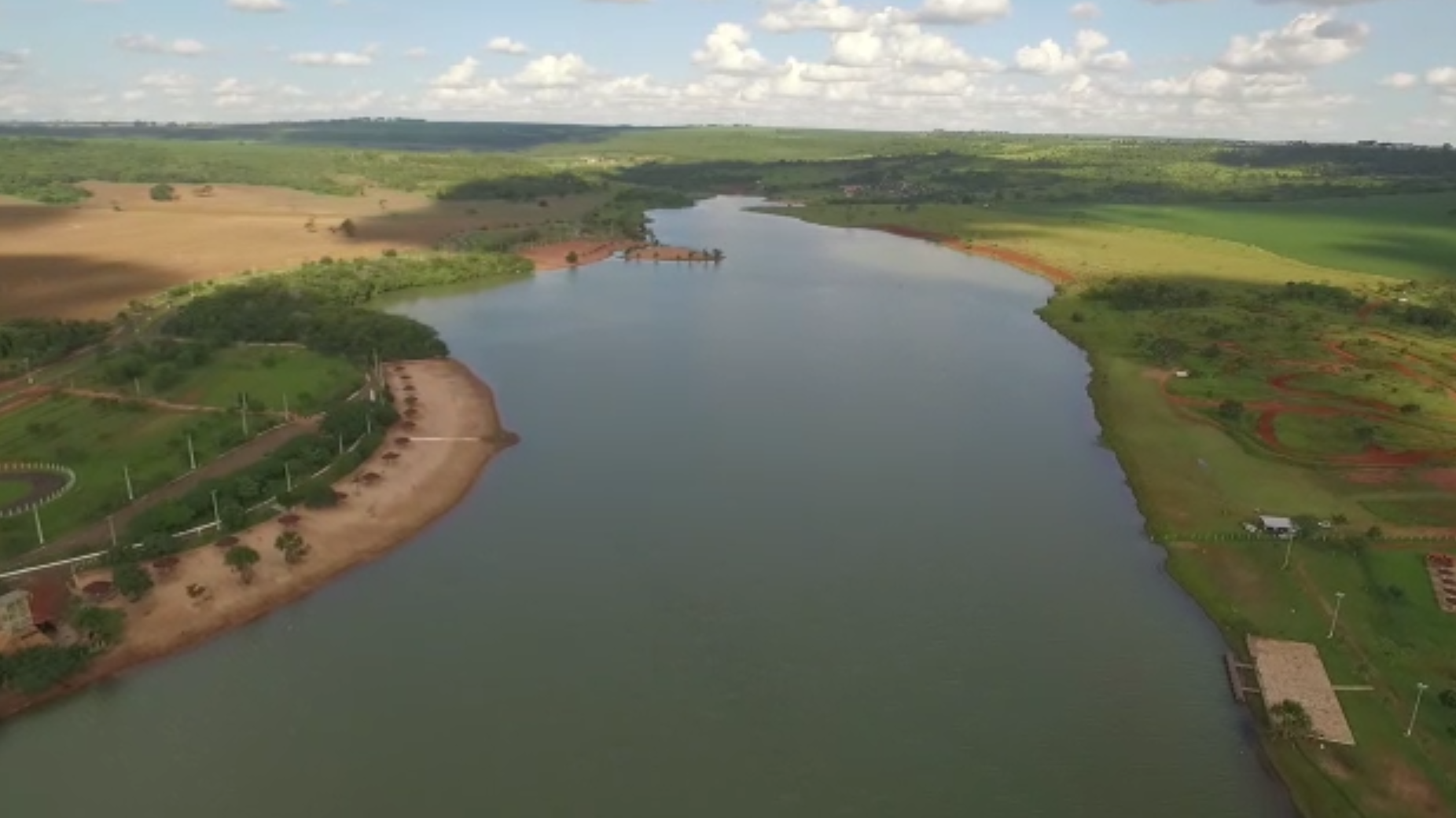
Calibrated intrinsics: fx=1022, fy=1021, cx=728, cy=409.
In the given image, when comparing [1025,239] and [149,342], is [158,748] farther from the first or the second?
[1025,239]

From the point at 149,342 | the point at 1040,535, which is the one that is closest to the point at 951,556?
the point at 1040,535

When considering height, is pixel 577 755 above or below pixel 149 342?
below

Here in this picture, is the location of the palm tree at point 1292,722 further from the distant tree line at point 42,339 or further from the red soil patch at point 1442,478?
the distant tree line at point 42,339

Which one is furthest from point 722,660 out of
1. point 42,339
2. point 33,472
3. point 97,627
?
point 42,339

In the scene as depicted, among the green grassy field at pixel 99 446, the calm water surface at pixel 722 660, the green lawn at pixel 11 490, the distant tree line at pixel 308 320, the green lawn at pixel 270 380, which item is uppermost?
the distant tree line at pixel 308 320

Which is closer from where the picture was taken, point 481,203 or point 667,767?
point 667,767

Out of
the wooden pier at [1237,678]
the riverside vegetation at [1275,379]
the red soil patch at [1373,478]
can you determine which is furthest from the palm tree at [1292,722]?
the red soil patch at [1373,478]

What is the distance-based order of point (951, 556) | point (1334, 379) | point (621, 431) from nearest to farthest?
point (951, 556) < point (621, 431) < point (1334, 379)
